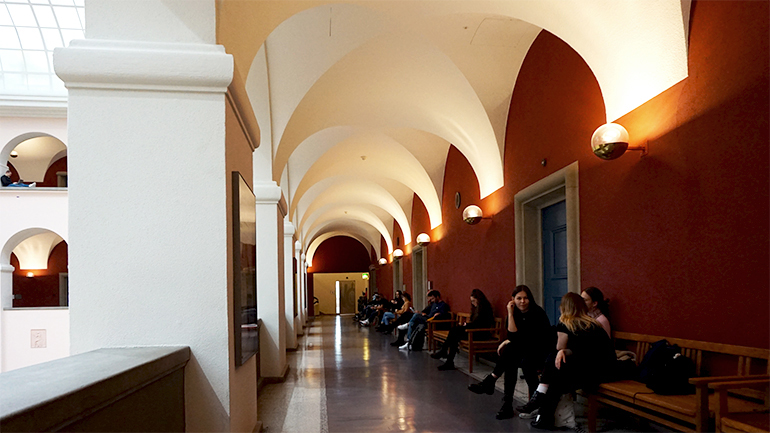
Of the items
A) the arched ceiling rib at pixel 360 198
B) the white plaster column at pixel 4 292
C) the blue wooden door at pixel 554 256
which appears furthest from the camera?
the arched ceiling rib at pixel 360 198

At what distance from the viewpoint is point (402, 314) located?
13172 millimetres

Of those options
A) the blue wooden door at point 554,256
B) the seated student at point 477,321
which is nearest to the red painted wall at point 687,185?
the blue wooden door at point 554,256

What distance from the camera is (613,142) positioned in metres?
4.51

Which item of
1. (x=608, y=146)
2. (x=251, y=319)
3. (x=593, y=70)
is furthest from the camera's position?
(x=593, y=70)

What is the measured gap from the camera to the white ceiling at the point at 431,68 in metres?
4.61

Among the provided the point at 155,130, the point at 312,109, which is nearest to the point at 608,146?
the point at 155,130

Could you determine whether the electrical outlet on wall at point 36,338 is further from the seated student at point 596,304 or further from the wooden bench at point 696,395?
the wooden bench at point 696,395

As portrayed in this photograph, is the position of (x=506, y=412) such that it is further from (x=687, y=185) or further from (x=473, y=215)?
(x=473, y=215)

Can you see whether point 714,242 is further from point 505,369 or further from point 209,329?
point 209,329

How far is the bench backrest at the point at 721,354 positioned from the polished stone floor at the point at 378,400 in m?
0.68

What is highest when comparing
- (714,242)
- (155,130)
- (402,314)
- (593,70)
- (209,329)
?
(593,70)

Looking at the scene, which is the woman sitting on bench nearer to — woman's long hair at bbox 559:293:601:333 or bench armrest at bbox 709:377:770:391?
woman's long hair at bbox 559:293:601:333

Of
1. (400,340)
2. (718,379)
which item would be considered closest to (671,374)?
(718,379)

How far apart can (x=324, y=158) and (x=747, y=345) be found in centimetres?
965
